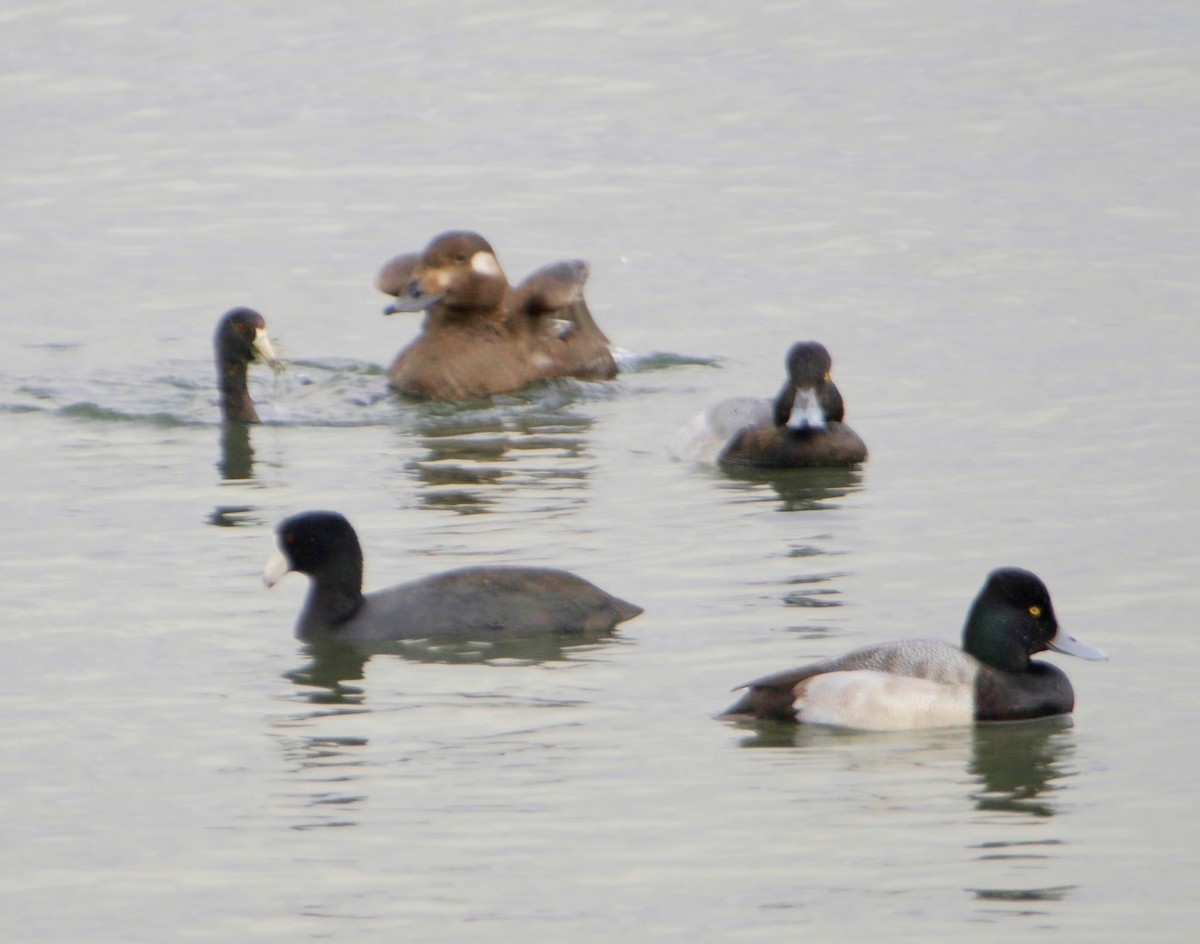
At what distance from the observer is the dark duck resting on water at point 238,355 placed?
1736 centimetres

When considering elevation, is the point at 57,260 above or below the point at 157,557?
above

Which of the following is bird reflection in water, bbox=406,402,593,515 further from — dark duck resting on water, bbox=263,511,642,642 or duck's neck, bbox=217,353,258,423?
dark duck resting on water, bbox=263,511,642,642

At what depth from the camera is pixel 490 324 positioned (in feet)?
61.5

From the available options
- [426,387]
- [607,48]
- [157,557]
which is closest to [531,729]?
[157,557]

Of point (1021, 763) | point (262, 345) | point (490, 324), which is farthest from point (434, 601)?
point (490, 324)

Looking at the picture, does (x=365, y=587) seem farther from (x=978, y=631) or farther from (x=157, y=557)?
(x=978, y=631)

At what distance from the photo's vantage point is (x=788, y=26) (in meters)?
35.4

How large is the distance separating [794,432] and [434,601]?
4.51 meters

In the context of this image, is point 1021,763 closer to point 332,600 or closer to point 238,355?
point 332,600

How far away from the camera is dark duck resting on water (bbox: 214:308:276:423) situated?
1736 centimetres

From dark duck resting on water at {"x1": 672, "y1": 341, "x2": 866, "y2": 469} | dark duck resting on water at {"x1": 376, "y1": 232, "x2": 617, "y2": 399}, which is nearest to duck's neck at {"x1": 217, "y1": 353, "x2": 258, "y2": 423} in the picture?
dark duck resting on water at {"x1": 376, "y1": 232, "x2": 617, "y2": 399}

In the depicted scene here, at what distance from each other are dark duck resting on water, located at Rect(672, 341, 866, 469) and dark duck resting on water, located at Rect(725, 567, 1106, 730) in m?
4.96

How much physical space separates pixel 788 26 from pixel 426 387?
60.7 ft

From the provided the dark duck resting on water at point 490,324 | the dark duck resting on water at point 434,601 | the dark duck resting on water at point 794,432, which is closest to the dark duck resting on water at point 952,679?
the dark duck resting on water at point 434,601
